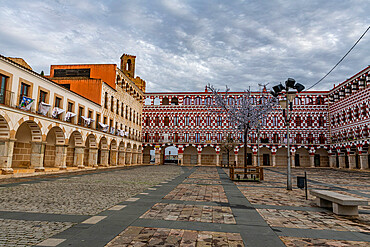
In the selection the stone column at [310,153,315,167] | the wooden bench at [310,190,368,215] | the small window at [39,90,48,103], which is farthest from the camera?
the stone column at [310,153,315,167]

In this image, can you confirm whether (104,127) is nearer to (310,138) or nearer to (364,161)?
(364,161)

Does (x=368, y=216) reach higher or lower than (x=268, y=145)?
lower

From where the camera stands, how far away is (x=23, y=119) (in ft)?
50.4

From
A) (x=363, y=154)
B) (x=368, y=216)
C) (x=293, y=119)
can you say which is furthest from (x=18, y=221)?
(x=293, y=119)

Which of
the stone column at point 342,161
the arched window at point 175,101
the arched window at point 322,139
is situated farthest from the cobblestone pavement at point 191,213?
the arched window at point 322,139

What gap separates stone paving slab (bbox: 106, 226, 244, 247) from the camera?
4.16 m

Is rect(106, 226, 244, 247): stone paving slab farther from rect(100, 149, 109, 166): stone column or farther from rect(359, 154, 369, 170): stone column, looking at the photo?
rect(359, 154, 369, 170): stone column

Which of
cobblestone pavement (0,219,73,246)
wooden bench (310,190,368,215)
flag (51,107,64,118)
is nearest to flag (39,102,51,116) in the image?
flag (51,107,64,118)

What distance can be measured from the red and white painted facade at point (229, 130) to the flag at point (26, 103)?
Answer: 27453 mm

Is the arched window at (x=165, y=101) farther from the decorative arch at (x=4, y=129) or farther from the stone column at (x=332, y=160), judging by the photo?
the decorative arch at (x=4, y=129)

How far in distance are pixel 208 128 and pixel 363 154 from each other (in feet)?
71.9

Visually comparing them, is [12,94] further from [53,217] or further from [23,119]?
[53,217]

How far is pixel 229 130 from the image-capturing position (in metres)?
42.2

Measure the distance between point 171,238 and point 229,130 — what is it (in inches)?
1518
